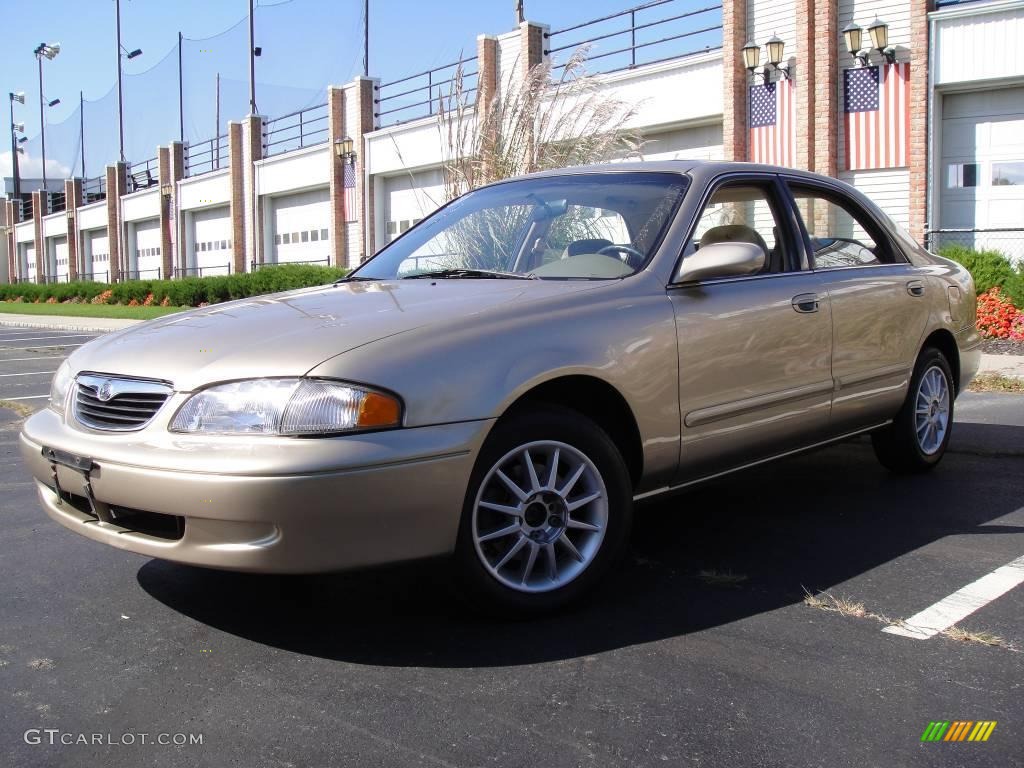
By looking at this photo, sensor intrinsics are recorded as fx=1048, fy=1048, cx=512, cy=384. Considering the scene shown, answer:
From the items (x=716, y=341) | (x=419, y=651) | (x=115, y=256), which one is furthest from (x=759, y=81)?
(x=115, y=256)

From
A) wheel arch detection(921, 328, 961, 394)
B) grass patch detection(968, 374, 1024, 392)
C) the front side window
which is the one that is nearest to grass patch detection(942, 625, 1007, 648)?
the front side window

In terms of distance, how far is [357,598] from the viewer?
3.69 m

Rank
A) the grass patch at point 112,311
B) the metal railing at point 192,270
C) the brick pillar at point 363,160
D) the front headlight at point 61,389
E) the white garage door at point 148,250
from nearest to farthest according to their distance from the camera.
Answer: the front headlight at point 61,389
the grass patch at point 112,311
the brick pillar at point 363,160
the metal railing at point 192,270
the white garage door at point 148,250

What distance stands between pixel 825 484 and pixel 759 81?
53.9 ft

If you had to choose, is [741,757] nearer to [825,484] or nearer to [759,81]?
[825,484]

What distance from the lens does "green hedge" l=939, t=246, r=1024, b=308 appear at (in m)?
13.8

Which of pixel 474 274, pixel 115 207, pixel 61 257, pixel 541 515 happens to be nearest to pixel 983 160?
pixel 474 274

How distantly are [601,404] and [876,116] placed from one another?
55.2 feet

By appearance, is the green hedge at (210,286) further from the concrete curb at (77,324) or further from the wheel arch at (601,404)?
the wheel arch at (601,404)

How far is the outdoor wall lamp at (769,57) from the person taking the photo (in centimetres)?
1936

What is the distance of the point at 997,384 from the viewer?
9.06 meters

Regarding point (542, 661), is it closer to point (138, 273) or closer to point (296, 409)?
point (296, 409)

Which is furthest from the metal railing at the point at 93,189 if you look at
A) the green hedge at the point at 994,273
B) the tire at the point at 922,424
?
the tire at the point at 922,424

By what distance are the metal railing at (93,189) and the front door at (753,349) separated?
57.5 m
